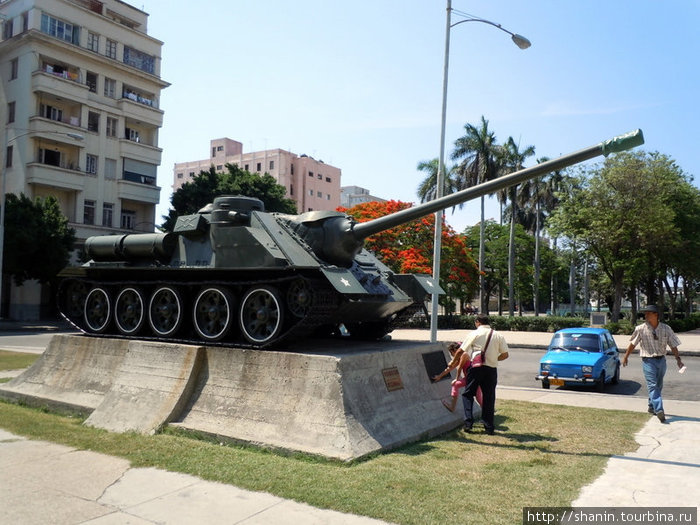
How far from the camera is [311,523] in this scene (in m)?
4.66

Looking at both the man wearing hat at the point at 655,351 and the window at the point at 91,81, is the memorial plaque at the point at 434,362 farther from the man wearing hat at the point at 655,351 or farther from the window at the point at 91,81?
the window at the point at 91,81

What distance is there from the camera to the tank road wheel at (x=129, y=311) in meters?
10.0

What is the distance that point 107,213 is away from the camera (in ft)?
129

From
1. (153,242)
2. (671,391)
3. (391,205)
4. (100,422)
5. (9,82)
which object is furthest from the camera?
(9,82)

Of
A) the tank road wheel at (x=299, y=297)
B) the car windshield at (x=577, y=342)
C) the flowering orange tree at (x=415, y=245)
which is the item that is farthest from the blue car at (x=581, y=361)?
the flowering orange tree at (x=415, y=245)

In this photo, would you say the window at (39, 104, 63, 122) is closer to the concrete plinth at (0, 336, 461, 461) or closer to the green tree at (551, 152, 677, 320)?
the green tree at (551, 152, 677, 320)

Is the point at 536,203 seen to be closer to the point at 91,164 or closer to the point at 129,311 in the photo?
the point at 91,164

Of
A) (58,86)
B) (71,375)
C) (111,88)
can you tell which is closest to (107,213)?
(58,86)

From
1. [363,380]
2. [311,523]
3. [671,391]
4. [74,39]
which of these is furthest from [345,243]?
[74,39]

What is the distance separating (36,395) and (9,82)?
34021mm

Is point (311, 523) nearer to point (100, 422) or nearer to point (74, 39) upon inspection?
point (100, 422)

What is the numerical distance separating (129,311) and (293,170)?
64.8 meters

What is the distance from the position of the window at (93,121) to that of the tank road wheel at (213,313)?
3392 cm

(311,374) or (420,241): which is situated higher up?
(420,241)
